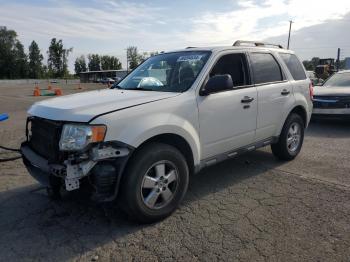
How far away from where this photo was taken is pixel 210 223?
149 inches

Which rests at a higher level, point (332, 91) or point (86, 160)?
point (332, 91)

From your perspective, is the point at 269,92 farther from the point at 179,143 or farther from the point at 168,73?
the point at 179,143

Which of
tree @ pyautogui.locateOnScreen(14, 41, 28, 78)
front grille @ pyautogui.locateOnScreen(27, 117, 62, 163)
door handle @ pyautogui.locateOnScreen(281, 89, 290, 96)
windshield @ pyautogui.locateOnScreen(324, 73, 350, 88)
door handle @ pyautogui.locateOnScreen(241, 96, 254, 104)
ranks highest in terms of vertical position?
tree @ pyautogui.locateOnScreen(14, 41, 28, 78)

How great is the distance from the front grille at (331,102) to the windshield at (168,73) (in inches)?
234

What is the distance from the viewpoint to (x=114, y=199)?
3463 millimetres

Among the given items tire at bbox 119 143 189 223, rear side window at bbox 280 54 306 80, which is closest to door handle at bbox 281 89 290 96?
rear side window at bbox 280 54 306 80

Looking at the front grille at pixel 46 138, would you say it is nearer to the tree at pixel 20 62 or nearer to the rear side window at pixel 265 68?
the rear side window at pixel 265 68

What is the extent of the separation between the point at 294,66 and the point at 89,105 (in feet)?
12.8

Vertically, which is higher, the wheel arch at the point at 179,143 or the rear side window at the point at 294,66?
the rear side window at the point at 294,66

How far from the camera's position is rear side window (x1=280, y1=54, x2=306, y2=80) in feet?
19.4

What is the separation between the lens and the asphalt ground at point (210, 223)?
3.24 m

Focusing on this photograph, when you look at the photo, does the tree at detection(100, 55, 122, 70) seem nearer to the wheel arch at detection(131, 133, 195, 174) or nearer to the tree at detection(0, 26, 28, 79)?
the tree at detection(0, 26, 28, 79)

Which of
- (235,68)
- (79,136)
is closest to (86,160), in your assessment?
(79,136)

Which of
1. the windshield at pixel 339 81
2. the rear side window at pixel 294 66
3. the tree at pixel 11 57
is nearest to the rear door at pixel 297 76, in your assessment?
the rear side window at pixel 294 66
